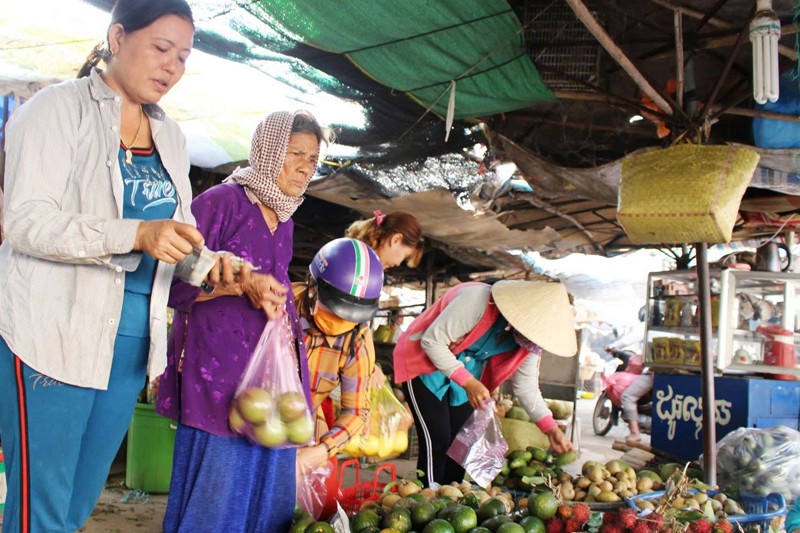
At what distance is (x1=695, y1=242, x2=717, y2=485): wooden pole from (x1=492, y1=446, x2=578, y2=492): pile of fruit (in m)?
0.88

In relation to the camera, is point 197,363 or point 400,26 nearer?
point 197,363

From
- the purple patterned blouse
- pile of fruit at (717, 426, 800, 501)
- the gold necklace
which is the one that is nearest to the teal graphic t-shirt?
the gold necklace

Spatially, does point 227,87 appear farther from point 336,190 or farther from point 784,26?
point 784,26

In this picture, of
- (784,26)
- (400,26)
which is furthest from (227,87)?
(784,26)

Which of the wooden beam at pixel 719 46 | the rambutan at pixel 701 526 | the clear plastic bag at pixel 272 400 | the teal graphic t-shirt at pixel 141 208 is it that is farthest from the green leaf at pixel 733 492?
the teal graphic t-shirt at pixel 141 208

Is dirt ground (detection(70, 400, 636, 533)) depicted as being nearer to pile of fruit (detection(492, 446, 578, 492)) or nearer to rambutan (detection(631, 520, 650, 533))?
pile of fruit (detection(492, 446, 578, 492))

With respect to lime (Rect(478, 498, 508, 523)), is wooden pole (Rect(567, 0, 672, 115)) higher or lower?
higher

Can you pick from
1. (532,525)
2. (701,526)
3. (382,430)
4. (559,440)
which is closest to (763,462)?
(559,440)

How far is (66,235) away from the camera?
1110 millimetres

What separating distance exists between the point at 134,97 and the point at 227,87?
7.65 ft

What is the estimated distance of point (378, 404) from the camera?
489cm

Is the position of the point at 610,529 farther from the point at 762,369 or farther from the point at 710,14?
the point at 762,369

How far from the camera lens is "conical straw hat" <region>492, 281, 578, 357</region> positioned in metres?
2.81

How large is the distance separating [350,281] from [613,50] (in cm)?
183
